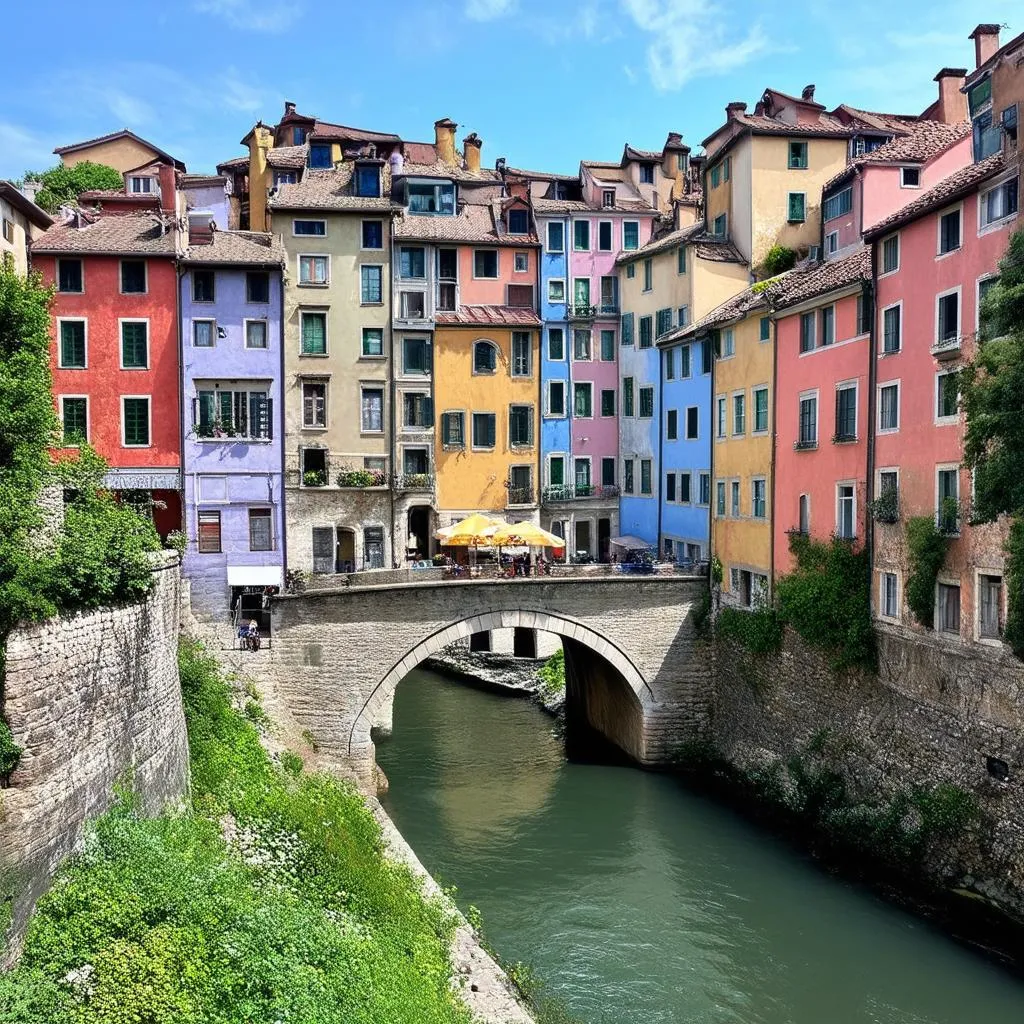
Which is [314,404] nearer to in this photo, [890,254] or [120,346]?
[120,346]

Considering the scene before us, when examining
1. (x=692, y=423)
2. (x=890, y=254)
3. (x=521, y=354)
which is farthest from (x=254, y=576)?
(x=890, y=254)

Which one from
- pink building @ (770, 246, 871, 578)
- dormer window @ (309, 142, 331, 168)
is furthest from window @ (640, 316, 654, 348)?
dormer window @ (309, 142, 331, 168)

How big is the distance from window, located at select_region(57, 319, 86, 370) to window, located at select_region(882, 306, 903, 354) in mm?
24481

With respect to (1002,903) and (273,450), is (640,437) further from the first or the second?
(1002,903)

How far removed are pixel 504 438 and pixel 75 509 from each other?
23021 mm

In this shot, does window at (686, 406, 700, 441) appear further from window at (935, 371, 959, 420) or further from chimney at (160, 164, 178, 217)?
chimney at (160, 164, 178, 217)

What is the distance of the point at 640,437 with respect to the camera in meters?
41.3

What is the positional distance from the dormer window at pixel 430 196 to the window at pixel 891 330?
21.3 metres

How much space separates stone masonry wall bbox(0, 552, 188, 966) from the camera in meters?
14.5

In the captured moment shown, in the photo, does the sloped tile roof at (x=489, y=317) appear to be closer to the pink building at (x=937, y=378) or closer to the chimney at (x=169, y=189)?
the chimney at (x=169, y=189)

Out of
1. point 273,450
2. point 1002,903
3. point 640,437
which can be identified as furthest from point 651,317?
point 1002,903

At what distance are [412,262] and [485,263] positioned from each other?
3.03 m

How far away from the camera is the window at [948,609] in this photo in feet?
75.2

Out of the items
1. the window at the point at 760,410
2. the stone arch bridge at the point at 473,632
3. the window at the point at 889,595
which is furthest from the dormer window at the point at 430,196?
the window at the point at 889,595
